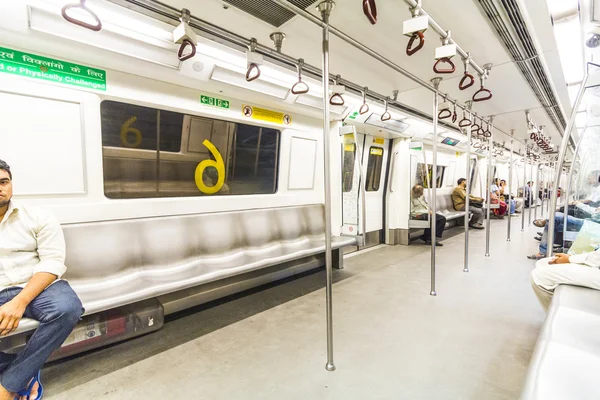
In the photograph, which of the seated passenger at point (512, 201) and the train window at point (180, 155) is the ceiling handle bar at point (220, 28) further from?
the seated passenger at point (512, 201)

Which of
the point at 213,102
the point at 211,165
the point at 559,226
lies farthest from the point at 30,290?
the point at 559,226

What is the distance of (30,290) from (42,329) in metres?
0.23

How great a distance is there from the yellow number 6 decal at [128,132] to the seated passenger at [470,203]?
7.25 metres

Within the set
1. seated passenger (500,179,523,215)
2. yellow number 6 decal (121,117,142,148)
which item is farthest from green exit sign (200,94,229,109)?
seated passenger (500,179,523,215)

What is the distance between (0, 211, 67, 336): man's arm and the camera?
158 cm

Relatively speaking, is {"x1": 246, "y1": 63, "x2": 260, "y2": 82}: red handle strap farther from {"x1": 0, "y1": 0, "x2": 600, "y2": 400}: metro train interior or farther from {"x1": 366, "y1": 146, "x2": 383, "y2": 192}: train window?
{"x1": 366, "y1": 146, "x2": 383, "y2": 192}: train window

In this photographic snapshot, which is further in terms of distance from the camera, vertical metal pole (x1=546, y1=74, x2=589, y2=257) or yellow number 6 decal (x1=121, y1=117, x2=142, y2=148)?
yellow number 6 decal (x1=121, y1=117, x2=142, y2=148)

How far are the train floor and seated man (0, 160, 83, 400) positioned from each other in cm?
29

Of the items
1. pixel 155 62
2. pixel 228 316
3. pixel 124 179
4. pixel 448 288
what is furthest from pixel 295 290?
pixel 155 62

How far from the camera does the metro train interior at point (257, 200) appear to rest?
6.14 ft

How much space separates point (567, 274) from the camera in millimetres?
2008

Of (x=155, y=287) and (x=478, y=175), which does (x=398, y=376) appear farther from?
(x=478, y=175)

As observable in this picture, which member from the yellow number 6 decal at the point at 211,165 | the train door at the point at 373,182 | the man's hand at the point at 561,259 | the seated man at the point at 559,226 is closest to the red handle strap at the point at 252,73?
the yellow number 6 decal at the point at 211,165

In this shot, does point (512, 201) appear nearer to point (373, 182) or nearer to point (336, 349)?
point (373, 182)
